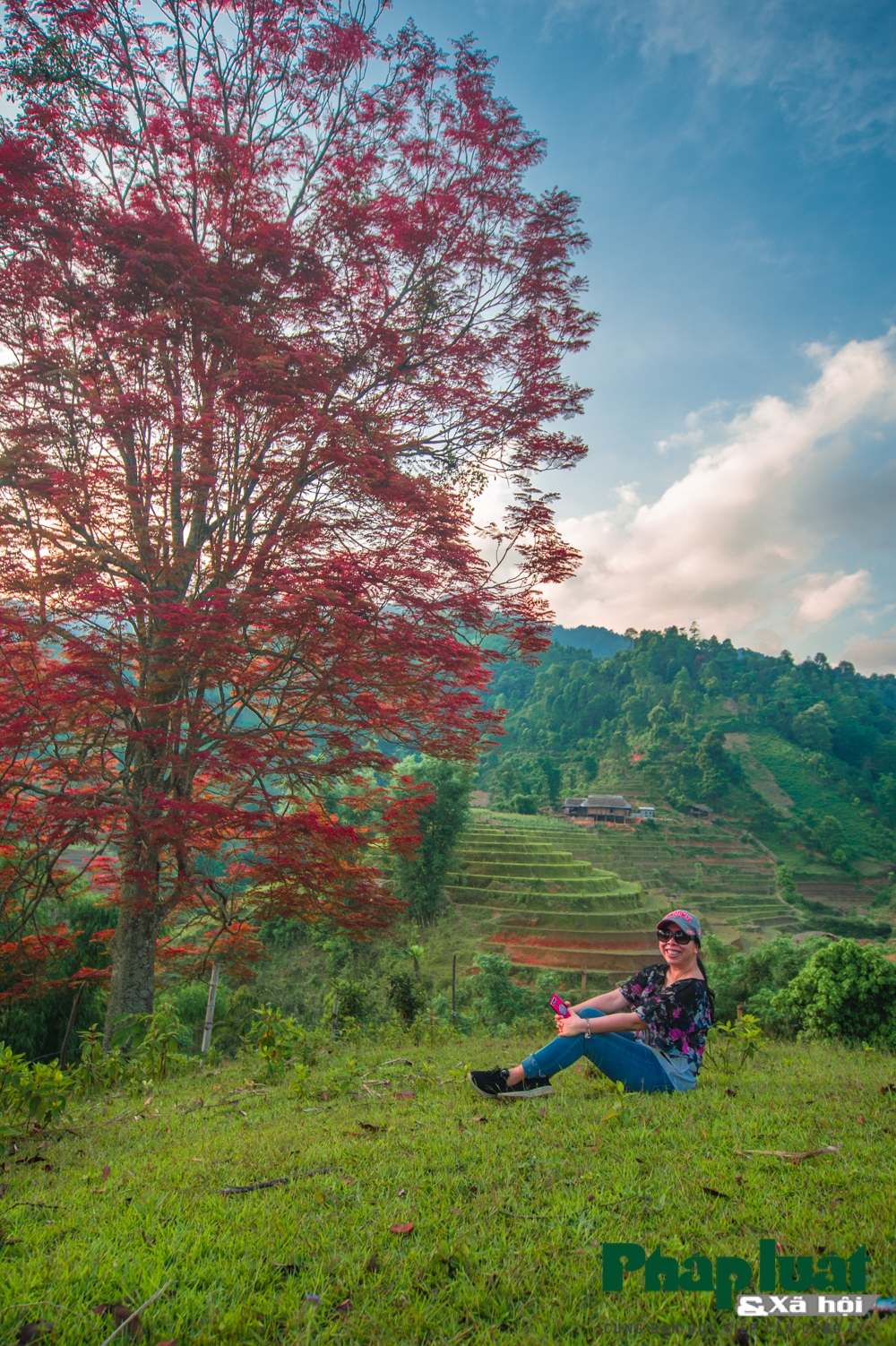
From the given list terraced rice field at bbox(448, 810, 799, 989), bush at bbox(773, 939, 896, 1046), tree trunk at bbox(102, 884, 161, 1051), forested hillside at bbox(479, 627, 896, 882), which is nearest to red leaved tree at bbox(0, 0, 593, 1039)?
tree trunk at bbox(102, 884, 161, 1051)

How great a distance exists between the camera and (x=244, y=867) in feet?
19.4

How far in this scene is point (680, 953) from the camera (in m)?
2.87

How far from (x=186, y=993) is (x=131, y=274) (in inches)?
459

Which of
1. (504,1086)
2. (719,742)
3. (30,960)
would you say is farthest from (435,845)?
(719,742)

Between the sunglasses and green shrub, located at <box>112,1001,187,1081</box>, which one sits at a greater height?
the sunglasses

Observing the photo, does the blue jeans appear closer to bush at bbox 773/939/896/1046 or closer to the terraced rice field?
bush at bbox 773/939/896/1046

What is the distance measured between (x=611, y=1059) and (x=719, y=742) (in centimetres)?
6250

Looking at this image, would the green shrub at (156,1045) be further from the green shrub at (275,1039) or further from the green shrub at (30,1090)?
the green shrub at (30,1090)

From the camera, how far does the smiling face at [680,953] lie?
9.40 ft

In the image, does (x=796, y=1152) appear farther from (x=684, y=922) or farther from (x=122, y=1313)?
(x=122, y=1313)

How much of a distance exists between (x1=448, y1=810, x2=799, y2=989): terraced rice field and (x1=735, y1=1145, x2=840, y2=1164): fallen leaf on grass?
1887 centimetres

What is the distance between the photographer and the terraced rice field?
27547mm

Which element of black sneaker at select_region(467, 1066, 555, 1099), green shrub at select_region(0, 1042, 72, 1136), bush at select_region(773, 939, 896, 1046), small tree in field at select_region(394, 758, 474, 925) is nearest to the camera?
green shrub at select_region(0, 1042, 72, 1136)

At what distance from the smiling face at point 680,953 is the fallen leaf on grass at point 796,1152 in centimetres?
74
